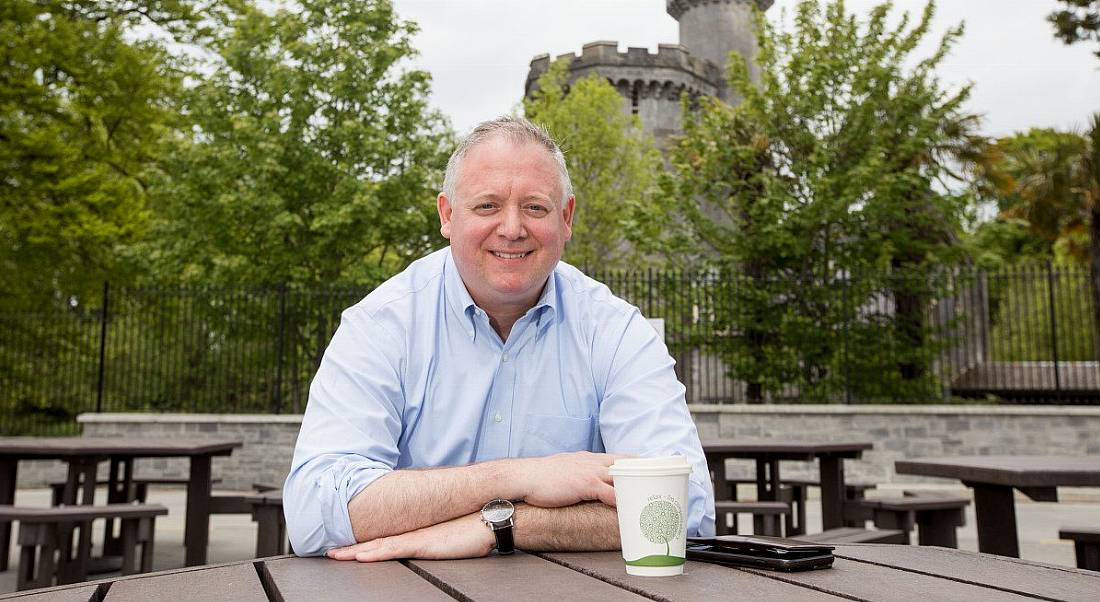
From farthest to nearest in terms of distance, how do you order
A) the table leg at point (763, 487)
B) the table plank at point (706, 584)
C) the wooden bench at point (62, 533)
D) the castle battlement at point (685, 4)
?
the castle battlement at point (685, 4) < the table leg at point (763, 487) < the wooden bench at point (62, 533) < the table plank at point (706, 584)

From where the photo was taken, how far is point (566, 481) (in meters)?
1.78

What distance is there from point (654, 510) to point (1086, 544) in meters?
2.73

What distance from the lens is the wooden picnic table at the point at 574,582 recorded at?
122cm

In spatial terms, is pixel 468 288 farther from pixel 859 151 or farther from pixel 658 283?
pixel 859 151

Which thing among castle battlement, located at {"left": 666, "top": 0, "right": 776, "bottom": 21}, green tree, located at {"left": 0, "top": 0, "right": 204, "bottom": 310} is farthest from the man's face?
castle battlement, located at {"left": 666, "top": 0, "right": 776, "bottom": 21}

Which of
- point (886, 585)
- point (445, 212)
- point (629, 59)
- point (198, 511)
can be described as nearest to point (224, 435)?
point (198, 511)

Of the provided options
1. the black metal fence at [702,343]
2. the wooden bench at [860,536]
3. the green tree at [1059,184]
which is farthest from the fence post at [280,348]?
the green tree at [1059,184]

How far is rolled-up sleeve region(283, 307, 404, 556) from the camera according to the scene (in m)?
1.73

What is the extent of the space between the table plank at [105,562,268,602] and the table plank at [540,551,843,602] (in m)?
0.46

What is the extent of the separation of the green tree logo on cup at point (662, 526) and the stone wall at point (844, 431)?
466 inches

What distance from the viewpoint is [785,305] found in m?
14.3

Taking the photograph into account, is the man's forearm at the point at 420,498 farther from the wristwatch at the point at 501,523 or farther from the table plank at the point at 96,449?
the table plank at the point at 96,449

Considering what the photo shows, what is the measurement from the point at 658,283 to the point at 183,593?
489 inches

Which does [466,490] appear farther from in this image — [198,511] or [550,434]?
[198,511]
